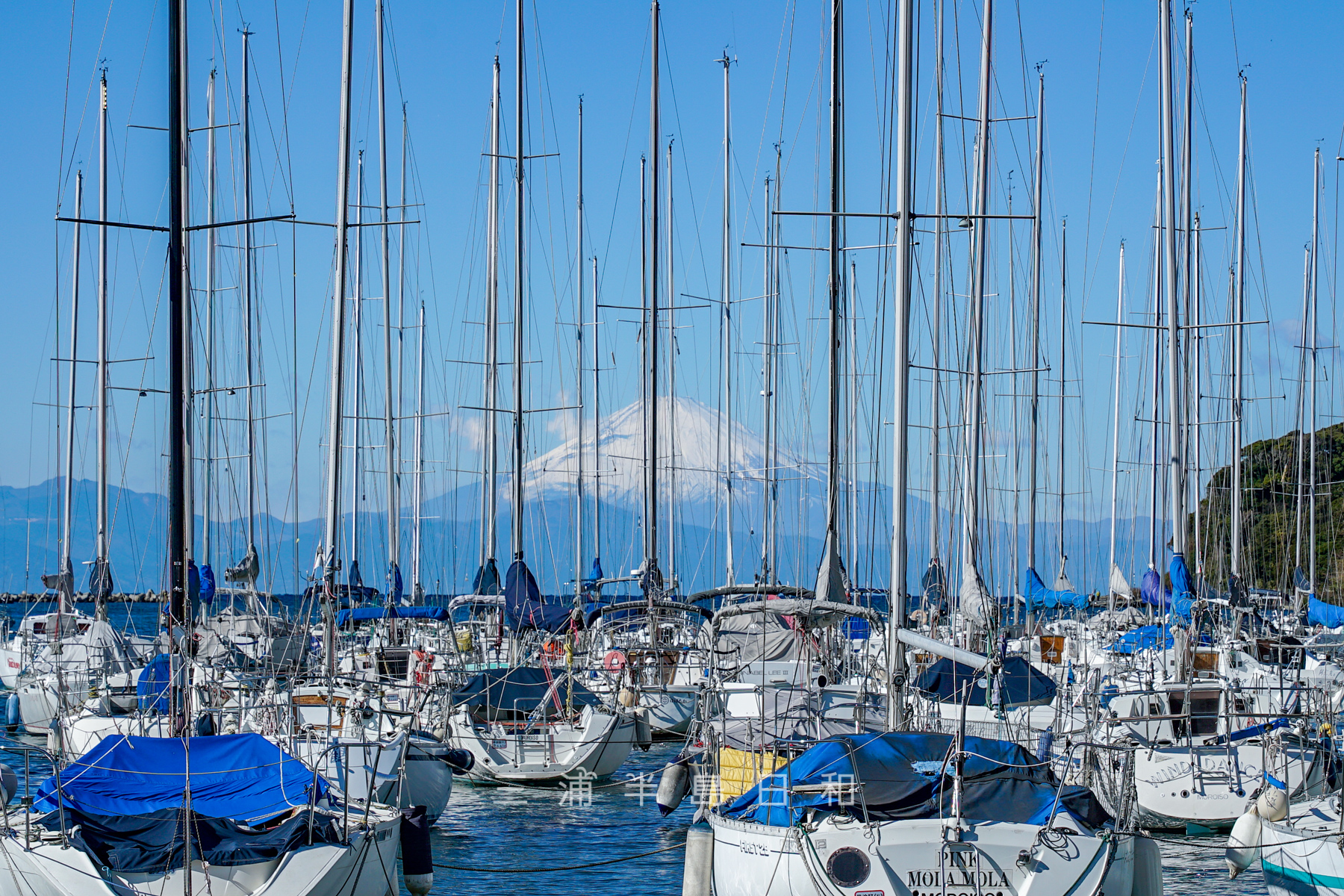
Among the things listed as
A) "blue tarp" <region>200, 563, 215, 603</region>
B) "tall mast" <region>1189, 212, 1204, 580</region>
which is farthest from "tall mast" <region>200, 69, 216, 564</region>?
"tall mast" <region>1189, 212, 1204, 580</region>

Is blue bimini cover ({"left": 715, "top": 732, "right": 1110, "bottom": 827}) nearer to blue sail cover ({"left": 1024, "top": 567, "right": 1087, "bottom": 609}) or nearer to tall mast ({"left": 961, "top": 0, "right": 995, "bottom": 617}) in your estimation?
tall mast ({"left": 961, "top": 0, "right": 995, "bottom": 617})

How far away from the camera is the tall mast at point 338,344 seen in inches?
953

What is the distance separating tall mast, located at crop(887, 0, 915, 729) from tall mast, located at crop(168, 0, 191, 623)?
8134mm

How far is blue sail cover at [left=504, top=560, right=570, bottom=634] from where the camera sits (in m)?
31.0

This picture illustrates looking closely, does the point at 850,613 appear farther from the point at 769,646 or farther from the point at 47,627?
the point at 47,627

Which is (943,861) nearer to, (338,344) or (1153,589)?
(338,344)

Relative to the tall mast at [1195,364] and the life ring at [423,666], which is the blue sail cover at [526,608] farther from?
the tall mast at [1195,364]

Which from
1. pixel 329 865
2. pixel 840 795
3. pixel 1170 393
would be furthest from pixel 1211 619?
pixel 329 865

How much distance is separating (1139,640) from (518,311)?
15.9 metres

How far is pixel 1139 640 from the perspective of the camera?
33781mm

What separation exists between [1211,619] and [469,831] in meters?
17.1

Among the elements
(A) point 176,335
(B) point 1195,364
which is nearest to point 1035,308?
(B) point 1195,364

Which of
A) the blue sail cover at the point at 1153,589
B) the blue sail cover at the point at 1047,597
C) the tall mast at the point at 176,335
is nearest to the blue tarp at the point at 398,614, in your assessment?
the blue sail cover at the point at 1047,597

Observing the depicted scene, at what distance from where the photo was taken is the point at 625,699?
2755 centimetres
